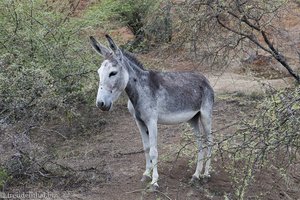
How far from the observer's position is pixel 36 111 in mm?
8094

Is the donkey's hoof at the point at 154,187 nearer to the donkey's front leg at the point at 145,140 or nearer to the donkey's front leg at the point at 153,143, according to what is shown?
the donkey's front leg at the point at 153,143

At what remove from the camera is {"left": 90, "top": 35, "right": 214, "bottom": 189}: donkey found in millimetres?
6934

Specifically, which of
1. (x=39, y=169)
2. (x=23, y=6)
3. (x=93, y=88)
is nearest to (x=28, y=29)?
(x=23, y=6)

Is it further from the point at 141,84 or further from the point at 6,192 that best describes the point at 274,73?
the point at 6,192

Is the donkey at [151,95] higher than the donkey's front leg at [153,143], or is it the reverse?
the donkey at [151,95]

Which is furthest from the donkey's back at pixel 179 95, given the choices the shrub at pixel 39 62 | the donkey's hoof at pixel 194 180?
the shrub at pixel 39 62

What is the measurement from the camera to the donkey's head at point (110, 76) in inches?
267

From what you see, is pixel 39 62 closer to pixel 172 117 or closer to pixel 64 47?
pixel 64 47

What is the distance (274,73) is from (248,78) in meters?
1.30

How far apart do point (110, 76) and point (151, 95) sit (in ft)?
2.30

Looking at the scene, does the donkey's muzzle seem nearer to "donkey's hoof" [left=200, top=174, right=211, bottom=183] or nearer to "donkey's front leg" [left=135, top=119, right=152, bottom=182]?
"donkey's front leg" [left=135, top=119, right=152, bottom=182]

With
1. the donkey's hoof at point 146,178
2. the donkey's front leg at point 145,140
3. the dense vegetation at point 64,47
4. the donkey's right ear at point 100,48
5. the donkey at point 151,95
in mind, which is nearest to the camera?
the donkey at point 151,95

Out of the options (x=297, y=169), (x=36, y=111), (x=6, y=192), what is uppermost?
(x=36, y=111)

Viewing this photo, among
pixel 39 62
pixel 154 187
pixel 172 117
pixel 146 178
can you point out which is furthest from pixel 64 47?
pixel 154 187
